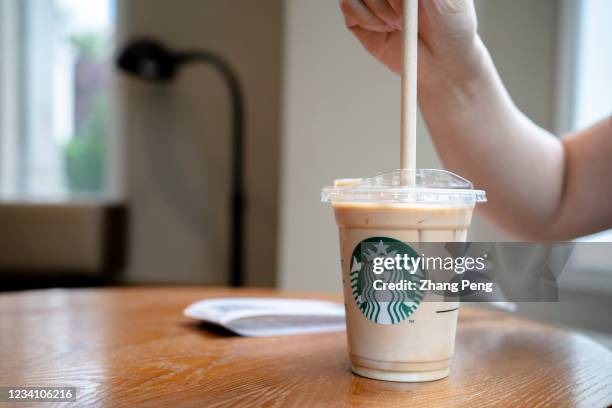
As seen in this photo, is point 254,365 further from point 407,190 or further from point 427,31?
point 427,31

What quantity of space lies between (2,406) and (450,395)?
0.95 feet

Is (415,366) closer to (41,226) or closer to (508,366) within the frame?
(508,366)

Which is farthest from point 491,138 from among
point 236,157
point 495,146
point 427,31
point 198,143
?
point 198,143

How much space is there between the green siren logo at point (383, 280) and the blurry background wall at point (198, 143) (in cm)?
212

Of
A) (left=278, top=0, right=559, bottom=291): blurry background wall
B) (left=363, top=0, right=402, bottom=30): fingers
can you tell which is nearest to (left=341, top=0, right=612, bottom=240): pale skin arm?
(left=363, top=0, right=402, bottom=30): fingers

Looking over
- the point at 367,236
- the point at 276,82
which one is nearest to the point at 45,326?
the point at 367,236

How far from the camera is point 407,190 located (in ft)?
1.44

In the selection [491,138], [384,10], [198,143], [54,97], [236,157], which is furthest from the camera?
[54,97]

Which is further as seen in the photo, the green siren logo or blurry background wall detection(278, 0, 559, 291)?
blurry background wall detection(278, 0, 559, 291)

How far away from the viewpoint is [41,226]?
2.70 meters

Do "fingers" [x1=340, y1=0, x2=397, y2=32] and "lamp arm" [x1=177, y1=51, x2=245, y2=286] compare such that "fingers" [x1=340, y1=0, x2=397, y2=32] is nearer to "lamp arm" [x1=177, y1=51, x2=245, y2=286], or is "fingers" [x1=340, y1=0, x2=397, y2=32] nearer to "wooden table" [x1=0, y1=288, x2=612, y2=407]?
"wooden table" [x1=0, y1=288, x2=612, y2=407]

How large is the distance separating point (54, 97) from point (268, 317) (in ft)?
9.75

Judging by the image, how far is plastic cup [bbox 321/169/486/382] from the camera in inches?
17.3

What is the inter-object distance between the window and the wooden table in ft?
8.54
